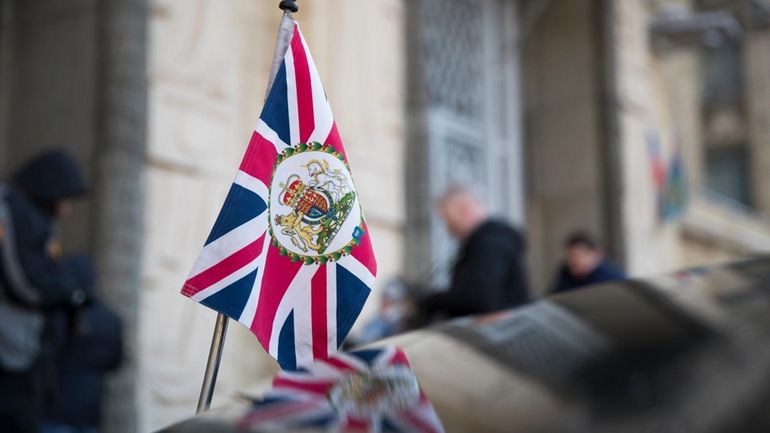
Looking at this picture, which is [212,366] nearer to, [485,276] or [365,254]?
[365,254]

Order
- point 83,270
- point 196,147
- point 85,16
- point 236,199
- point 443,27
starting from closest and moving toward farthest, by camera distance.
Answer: point 236,199, point 83,270, point 85,16, point 196,147, point 443,27

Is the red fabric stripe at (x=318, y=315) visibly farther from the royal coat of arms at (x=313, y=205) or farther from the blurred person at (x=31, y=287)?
the blurred person at (x=31, y=287)

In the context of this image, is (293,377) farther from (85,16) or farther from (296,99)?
(85,16)

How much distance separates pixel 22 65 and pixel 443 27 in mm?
3892

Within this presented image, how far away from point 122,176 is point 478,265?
6.18 feet

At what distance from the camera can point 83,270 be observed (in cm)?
402

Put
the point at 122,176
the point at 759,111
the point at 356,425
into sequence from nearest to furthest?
the point at 356,425 → the point at 122,176 → the point at 759,111

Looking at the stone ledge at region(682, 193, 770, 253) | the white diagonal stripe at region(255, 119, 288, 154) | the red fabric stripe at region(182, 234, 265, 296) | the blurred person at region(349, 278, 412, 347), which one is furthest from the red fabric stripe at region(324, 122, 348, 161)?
the stone ledge at region(682, 193, 770, 253)

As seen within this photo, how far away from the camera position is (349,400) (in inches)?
65.9

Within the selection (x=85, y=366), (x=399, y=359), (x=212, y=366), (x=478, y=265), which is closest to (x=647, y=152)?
(x=478, y=265)

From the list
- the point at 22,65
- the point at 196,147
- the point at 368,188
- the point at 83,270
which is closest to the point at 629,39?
the point at 368,188

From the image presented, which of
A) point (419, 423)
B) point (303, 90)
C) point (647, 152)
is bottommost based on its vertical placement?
point (647, 152)

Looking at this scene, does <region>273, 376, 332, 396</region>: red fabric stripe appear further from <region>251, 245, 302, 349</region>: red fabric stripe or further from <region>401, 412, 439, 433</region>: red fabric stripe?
<region>251, 245, 302, 349</region>: red fabric stripe

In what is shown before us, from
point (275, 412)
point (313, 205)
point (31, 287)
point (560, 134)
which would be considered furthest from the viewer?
point (560, 134)
